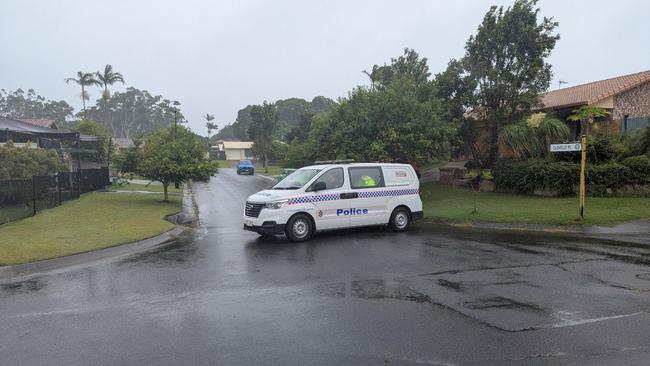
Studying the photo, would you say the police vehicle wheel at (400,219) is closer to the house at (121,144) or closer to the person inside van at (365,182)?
the person inside van at (365,182)

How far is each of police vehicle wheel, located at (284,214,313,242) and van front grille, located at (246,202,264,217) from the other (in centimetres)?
78

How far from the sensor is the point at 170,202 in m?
21.6

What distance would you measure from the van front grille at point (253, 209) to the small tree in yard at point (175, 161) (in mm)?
9767

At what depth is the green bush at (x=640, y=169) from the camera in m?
16.5

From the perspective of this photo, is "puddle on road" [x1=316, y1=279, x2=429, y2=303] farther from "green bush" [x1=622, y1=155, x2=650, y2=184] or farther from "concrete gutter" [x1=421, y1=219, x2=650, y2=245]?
"green bush" [x1=622, y1=155, x2=650, y2=184]

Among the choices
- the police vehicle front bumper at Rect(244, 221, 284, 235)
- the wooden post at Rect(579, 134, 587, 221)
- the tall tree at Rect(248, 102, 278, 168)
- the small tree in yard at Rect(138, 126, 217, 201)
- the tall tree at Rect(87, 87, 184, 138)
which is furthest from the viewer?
the tall tree at Rect(87, 87, 184, 138)

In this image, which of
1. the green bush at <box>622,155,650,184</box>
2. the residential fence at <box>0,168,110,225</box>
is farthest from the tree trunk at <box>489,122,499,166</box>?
the residential fence at <box>0,168,110,225</box>

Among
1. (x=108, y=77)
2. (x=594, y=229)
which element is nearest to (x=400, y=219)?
(x=594, y=229)

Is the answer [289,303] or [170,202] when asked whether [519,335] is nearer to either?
[289,303]

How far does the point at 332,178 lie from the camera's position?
38.3 feet

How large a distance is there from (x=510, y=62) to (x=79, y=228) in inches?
718

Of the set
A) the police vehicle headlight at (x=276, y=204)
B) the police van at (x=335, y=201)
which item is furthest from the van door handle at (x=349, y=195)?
the police vehicle headlight at (x=276, y=204)

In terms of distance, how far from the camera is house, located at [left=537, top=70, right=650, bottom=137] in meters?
21.1

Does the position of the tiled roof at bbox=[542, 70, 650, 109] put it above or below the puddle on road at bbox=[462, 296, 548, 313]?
above
